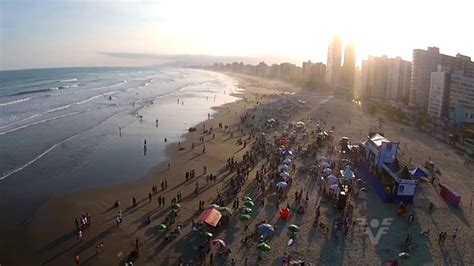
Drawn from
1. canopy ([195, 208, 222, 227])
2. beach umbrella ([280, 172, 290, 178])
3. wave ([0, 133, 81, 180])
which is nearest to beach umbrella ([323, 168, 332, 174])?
beach umbrella ([280, 172, 290, 178])

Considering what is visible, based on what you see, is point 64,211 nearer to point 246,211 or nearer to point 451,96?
point 246,211

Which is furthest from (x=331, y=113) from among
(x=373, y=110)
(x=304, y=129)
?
(x=304, y=129)

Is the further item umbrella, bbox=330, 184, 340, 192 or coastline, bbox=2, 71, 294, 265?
umbrella, bbox=330, 184, 340, 192

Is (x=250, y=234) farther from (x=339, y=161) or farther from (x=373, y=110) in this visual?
(x=373, y=110)

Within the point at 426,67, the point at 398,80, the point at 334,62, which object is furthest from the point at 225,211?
the point at 334,62

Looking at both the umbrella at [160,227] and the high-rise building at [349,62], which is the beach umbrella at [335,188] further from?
the high-rise building at [349,62]

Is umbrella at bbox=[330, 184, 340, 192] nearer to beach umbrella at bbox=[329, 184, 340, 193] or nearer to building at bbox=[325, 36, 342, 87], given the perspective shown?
beach umbrella at bbox=[329, 184, 340, 193]

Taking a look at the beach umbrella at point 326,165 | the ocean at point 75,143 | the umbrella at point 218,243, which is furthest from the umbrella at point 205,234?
the beach umbrella at point 326,165
